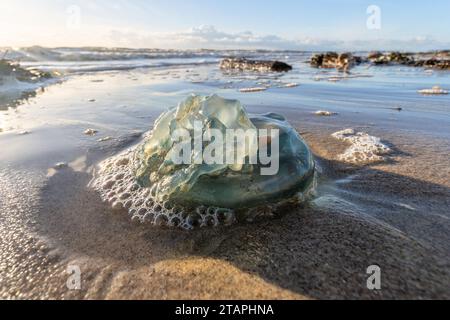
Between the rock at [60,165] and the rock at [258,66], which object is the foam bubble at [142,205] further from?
the rock at [258,66]

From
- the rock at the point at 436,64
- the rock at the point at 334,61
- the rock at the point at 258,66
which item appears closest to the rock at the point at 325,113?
the rock at the point at 258,66

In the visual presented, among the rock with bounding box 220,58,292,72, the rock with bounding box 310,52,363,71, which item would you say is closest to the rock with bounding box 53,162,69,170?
the rock with bounding box 220,58,292,72

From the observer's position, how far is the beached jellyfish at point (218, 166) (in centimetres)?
140

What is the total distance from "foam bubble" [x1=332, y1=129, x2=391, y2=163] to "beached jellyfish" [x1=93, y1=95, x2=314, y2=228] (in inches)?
31.1

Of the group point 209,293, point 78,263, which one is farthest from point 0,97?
point 209,293

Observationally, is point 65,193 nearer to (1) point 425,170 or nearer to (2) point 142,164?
(2) point 142,164

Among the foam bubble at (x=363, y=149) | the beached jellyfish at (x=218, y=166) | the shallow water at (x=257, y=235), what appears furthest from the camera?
the foam bubble at (x=363, y=149)

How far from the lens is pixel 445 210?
60.6 inches

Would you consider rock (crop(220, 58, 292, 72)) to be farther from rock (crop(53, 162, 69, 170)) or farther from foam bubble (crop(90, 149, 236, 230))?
foam bubble (crop(90, 149, 236, 230))

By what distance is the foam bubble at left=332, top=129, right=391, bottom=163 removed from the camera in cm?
226

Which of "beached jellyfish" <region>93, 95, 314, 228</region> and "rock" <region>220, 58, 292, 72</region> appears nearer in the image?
"beached jellyfish" <region>93, 95, 314, 228</region>

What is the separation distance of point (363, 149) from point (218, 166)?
4.81 ft

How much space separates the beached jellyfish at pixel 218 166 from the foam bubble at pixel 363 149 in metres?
0.79

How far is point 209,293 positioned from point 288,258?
1.04 ft
